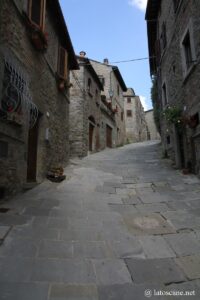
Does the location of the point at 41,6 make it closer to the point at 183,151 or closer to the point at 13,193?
the point at 13,193

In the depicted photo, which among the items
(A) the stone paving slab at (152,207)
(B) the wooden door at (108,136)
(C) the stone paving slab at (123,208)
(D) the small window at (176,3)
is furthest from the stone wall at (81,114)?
(A) the stone paving slab at (152,207)

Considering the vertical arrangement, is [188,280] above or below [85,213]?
below

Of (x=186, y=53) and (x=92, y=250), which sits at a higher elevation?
(x=186, y=53)

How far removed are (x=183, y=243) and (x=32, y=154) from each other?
4976 millimetres

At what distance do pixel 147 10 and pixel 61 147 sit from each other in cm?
881

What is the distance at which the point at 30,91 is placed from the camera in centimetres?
638

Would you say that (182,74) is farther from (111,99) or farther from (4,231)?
(111,99)

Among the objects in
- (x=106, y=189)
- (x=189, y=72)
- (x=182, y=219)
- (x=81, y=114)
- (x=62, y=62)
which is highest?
(x=62, y=62)

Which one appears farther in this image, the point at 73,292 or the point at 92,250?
the point at 92,250

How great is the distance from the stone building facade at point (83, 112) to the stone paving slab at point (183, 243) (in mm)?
9560

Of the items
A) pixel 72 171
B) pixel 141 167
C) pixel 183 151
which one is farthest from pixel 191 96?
pixel 72 171

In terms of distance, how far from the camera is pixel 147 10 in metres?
12.9

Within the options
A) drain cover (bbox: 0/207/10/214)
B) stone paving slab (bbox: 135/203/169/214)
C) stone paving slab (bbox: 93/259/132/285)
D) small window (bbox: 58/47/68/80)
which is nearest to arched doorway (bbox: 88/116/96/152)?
small window (bbox: 58/47/68/80)

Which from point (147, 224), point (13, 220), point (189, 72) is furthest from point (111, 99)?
point (13, 220)
